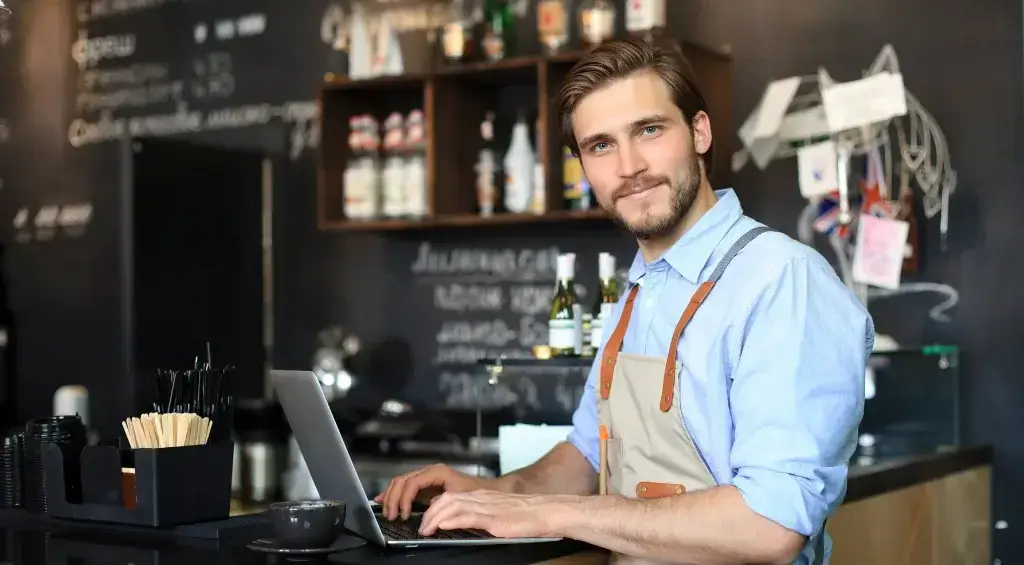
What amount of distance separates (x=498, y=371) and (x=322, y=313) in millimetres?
1563

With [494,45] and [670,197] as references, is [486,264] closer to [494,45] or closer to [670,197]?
[494,45]

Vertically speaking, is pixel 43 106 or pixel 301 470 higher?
pixel 43 106

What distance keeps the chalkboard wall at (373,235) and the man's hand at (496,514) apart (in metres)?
1.66

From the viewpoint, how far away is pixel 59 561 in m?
1.77

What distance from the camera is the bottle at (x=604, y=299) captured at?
3.26 metres

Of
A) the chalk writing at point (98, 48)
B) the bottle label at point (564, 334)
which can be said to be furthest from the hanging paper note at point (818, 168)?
the chalk writing at point (98, 48)

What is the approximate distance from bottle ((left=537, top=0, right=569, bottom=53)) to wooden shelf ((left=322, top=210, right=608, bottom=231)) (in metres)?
0.52

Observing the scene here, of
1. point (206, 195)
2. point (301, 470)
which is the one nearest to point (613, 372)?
point (301, 470)

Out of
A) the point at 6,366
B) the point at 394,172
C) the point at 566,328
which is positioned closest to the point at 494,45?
the point at 394,172

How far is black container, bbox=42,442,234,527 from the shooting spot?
1.97 meters

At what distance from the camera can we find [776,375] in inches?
67.9

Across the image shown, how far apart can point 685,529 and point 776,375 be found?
245 millimetres

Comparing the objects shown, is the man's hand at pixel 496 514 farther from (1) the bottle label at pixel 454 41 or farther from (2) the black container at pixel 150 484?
(1) the bottle label at pixel 454 41

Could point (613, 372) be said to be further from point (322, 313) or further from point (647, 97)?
point (322, 313)
